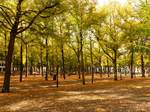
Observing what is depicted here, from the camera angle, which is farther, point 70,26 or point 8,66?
point 70,26

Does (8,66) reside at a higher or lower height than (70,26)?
lower

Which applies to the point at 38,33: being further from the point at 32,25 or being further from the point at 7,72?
the point at 7,72

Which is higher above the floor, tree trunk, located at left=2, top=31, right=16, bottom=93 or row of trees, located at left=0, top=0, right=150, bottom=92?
row of trees, located at left=0, top=0, right=150, bottom=92

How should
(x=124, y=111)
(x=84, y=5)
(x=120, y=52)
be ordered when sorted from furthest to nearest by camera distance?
(x=120, y=52), (x=84, y=5), (x=124, y=111)

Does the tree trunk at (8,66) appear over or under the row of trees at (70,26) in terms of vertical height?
under

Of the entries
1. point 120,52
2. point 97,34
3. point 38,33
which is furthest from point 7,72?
point 120,52

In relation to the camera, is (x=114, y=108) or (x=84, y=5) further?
(x=84, y=5)

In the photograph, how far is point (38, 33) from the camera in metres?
28.7

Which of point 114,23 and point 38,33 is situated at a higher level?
point 114,23

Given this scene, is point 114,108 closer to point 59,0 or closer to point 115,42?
point 59,0

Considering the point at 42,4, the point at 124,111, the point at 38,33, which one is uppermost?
the point at 42,4

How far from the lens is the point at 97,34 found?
54.4 metres

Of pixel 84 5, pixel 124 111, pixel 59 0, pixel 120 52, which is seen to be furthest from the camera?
pixel 120 52

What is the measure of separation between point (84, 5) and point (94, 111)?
81.7 feet
